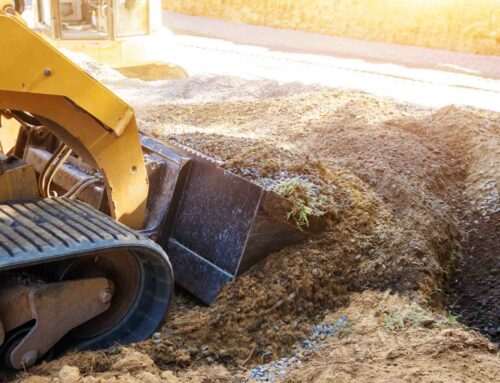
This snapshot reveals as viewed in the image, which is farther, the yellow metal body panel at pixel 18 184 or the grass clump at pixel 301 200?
the grass clump at pixel 301 200

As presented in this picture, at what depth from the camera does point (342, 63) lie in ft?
45.6

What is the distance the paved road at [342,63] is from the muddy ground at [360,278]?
389 cm

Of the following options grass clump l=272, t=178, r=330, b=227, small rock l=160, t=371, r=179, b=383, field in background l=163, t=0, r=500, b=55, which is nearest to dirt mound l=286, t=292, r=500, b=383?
small rock l=160, t=371, r=179, b=383

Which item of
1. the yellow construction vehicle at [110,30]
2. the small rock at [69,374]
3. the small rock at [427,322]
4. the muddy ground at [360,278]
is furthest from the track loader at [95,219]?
the yellow construction vehicle at [110,30]

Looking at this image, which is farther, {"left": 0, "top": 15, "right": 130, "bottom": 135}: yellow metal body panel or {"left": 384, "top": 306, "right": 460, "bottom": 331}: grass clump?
{"left": 384, "top": 306, "right": 460, "bottom": 331}: grass clump

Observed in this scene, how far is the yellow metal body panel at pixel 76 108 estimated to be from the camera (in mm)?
2818

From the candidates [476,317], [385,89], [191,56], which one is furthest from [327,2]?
[476,317]

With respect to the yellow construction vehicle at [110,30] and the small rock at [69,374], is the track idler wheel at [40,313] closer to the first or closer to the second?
the small rock at [69,374]

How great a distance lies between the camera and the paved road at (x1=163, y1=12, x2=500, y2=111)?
11070mm

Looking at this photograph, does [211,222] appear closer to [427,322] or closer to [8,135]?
[427,322]

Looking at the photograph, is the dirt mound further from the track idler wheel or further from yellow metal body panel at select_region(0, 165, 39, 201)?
yellow metal body panel at select_region(0, 165, 39, 201)

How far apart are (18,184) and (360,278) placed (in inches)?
72.9

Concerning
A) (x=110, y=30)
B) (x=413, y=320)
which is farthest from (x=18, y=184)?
(x=110, y=30)

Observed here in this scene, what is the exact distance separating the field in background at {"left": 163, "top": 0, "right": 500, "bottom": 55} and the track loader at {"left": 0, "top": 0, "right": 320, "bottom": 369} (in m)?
12.8
